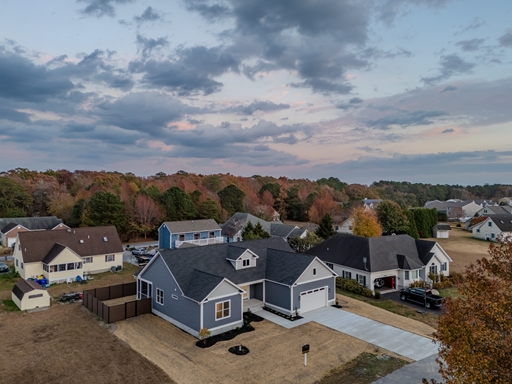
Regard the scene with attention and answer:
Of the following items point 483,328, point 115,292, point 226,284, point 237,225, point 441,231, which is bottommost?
point 115,292

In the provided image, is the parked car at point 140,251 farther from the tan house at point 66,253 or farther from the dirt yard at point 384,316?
the dirt yard at point 384,316

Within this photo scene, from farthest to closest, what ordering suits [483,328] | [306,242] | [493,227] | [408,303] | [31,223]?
[493,227] < [31,223] < [306,242] < [408,303] < [483,328]

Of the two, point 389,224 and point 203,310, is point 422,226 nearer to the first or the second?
point 389,224

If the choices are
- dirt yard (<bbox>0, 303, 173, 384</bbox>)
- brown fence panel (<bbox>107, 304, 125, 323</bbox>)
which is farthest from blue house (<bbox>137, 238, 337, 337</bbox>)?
dirt yard (<bbox>0, 303, 173, 384</bbox>)

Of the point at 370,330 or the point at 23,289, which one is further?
the point at 23,289

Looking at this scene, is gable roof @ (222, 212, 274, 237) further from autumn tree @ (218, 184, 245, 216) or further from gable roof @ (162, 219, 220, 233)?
autumn tree @ (218, 184, 245, 216)

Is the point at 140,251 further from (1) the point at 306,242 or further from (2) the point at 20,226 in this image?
(1) the point at 306,242

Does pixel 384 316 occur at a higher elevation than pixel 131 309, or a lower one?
lower

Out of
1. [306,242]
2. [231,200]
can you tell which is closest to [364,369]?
[306,242]
